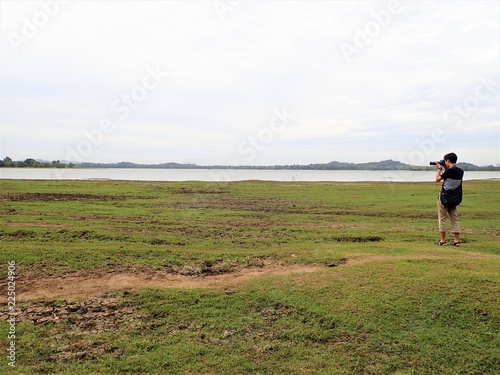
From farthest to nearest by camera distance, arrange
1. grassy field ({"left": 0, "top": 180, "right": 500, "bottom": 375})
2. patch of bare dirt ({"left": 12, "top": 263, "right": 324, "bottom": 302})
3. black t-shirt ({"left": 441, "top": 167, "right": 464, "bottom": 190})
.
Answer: black t-shirt ({"left": 441, "top": 167, "right": 464, "bottom": 190}) → patch of bare dirt ({"left": 12, "top": 263, "right": 324, "bottom": 302}) → grassy field ({"left": 0, "top": 180, "right": 500, "bottom": 375})

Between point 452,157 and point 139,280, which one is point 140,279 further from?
point 452,157

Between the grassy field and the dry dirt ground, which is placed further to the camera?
the dry dirt ground

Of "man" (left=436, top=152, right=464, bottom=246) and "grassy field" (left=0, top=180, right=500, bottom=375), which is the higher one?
"man" (left=436, top=152, right=464, bottom=246)

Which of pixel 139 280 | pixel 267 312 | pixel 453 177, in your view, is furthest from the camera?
pixel 453 177

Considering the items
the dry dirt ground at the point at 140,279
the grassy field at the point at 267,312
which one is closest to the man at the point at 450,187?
the grassy field at the point at 267,312

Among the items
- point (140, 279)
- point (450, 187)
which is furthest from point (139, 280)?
point (450, 187)

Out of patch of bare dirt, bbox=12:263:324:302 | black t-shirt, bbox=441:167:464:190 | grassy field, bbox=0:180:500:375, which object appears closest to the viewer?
grassy field, bbox=0:180:500:375

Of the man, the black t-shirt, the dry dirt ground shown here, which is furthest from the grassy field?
the black t-shirt

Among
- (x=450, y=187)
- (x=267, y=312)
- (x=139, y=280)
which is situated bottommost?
(x=267, y=312)

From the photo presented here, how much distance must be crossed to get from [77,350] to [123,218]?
1282 cm

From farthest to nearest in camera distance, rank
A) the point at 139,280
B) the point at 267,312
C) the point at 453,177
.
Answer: the point at 453,177 < the point at 139,280 < the point at 267,312

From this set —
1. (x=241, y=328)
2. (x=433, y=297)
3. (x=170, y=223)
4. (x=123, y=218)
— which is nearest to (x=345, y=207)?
(x=170, y=223)

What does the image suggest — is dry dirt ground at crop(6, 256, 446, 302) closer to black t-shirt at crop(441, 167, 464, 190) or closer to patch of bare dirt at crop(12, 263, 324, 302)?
patch of bare dirt at crop(12, 263, 324, 302)

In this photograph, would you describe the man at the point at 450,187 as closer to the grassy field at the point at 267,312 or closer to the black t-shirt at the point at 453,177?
the black t-shirt at the point at 453,177
